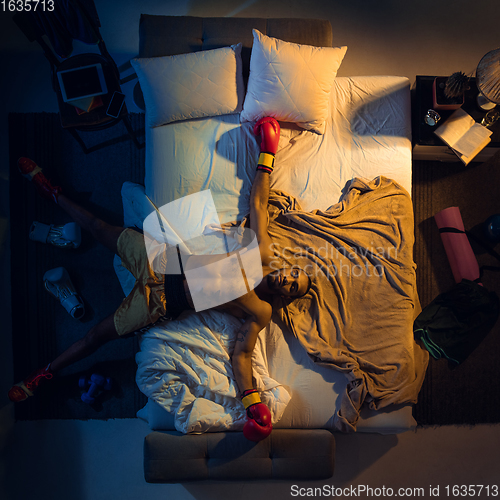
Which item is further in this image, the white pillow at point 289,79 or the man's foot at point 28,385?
the man's foot at point 28,385

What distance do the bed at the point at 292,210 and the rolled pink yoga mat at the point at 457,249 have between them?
52 cm

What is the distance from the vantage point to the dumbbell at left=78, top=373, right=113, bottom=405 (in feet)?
7.75

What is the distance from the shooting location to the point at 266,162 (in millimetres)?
2127

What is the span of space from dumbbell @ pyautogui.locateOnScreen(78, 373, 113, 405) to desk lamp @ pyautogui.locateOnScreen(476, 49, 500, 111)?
3100mm

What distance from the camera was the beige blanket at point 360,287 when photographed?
2.02m

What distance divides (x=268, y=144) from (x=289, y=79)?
1.40 ft

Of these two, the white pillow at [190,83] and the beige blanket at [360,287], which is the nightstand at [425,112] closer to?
the beige blanket at [360,287]

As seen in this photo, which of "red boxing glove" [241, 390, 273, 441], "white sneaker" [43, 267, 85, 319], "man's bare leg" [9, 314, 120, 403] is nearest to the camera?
"red boxing glove" [241, 390, 273, 441]

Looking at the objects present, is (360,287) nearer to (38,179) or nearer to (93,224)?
(93,224)

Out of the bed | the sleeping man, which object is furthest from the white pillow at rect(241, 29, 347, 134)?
the sleeping man

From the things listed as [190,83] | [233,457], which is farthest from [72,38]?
[233,457]

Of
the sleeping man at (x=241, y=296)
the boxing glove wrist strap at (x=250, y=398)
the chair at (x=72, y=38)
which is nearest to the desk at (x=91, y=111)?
the chair at (x=72, y=38)

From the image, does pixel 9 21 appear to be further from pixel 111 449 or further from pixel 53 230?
pixel 111 449

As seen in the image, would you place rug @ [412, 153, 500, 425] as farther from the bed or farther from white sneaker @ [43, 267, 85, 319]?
white sneaker @ [43, 267, 85, 319]
